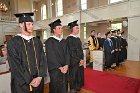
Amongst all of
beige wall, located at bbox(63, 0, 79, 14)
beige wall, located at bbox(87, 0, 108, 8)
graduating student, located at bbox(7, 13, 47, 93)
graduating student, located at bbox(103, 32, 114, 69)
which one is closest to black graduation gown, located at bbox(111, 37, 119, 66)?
graduating student, located at bbox(103, 32, 114, 69)

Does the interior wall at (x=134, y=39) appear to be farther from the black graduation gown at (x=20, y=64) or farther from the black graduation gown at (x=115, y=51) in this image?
the black graduation gown at (x=20, y=64)

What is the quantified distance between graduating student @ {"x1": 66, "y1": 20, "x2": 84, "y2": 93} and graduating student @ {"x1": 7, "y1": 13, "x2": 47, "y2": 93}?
5.01ft

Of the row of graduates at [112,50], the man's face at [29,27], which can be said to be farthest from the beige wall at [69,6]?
the man's face at [29,27]

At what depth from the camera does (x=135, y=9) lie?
8656 mm

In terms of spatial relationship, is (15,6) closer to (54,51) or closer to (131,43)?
(131,43)

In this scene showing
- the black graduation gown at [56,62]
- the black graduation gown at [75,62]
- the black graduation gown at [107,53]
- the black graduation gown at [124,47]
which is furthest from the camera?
the black graduation gown at [124,47]

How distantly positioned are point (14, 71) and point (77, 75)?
209 cm

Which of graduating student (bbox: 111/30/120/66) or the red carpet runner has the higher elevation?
graduating student (bbox: 111/30/120/66)

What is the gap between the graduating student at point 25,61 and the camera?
230cm

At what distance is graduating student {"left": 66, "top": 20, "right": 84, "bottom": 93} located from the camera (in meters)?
3.95

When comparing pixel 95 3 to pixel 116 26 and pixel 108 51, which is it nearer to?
pixel 116 26

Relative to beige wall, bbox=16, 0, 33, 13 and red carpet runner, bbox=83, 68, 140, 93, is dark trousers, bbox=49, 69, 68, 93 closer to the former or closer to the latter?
red carpet runner, bbox=83, 68, 140, 93

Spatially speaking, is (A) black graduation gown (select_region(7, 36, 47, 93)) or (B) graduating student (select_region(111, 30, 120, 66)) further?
(B) graduating student (select_region(111, 30, 120, 66))

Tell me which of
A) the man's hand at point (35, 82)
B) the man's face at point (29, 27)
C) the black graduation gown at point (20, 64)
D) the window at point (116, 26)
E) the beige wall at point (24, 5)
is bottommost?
the man's hand at point (35, 82)
